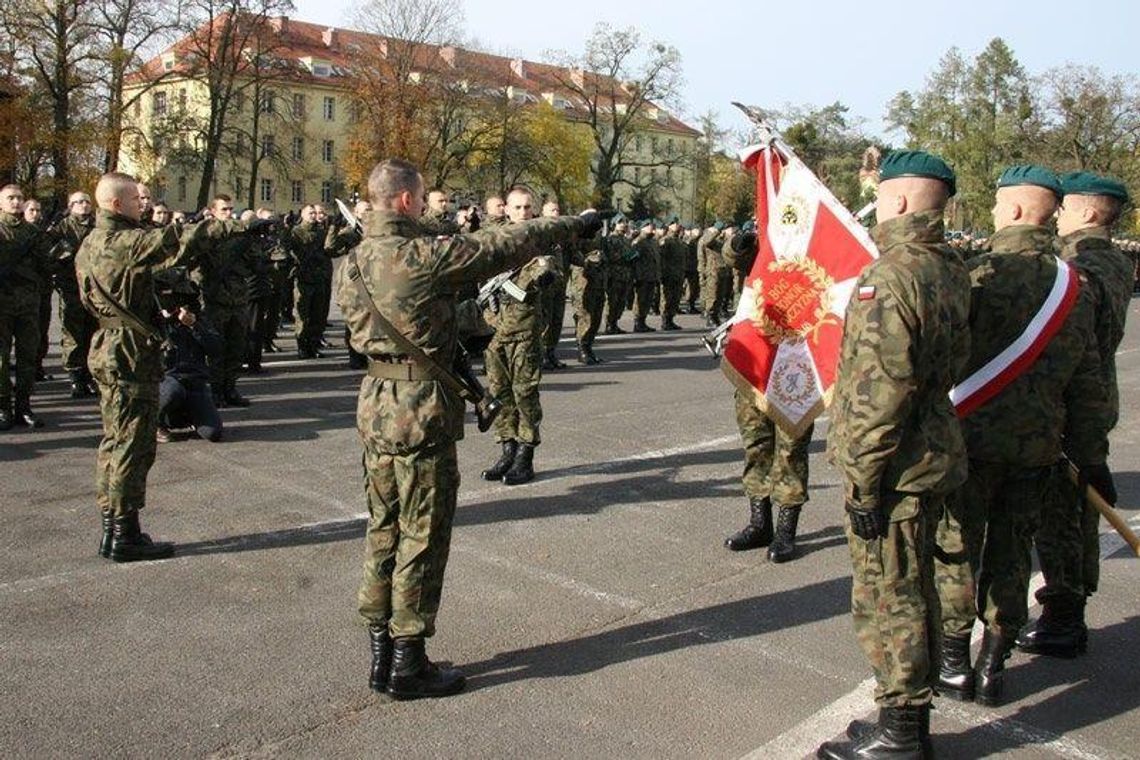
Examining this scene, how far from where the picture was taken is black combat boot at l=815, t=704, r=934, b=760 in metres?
3.62

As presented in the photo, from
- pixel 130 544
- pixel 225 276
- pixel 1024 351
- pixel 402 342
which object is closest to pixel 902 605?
pixel 1024 351

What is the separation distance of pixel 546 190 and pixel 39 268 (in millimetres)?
59912

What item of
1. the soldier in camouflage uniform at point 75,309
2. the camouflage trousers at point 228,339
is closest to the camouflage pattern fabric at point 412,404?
the camouflage trousers at point 228,339

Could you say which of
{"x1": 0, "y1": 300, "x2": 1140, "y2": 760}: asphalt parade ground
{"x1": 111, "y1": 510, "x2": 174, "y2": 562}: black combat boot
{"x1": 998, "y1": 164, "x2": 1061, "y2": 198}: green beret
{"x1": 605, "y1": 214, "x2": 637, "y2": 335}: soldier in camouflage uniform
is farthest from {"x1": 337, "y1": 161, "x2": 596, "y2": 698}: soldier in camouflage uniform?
{"x1": 605, "y1": 214, "x2": 637, "y2": 335}: soldier in camouflage uniform

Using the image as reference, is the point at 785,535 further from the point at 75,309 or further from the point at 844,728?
the point at 75,309

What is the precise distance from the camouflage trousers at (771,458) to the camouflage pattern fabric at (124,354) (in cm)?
337

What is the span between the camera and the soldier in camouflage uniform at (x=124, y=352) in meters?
5.67

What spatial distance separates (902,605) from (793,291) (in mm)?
2570

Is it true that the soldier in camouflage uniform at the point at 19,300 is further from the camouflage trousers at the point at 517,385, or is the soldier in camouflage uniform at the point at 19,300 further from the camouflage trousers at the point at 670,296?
the camouflage trousers at the point at 670,296

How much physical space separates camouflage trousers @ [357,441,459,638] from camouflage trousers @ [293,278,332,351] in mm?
9655

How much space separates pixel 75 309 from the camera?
1066cm

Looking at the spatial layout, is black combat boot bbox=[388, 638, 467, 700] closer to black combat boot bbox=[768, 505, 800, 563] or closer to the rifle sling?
the rifle sling

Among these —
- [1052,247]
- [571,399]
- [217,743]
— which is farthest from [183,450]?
[1052,247]

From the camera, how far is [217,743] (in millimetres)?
3711
